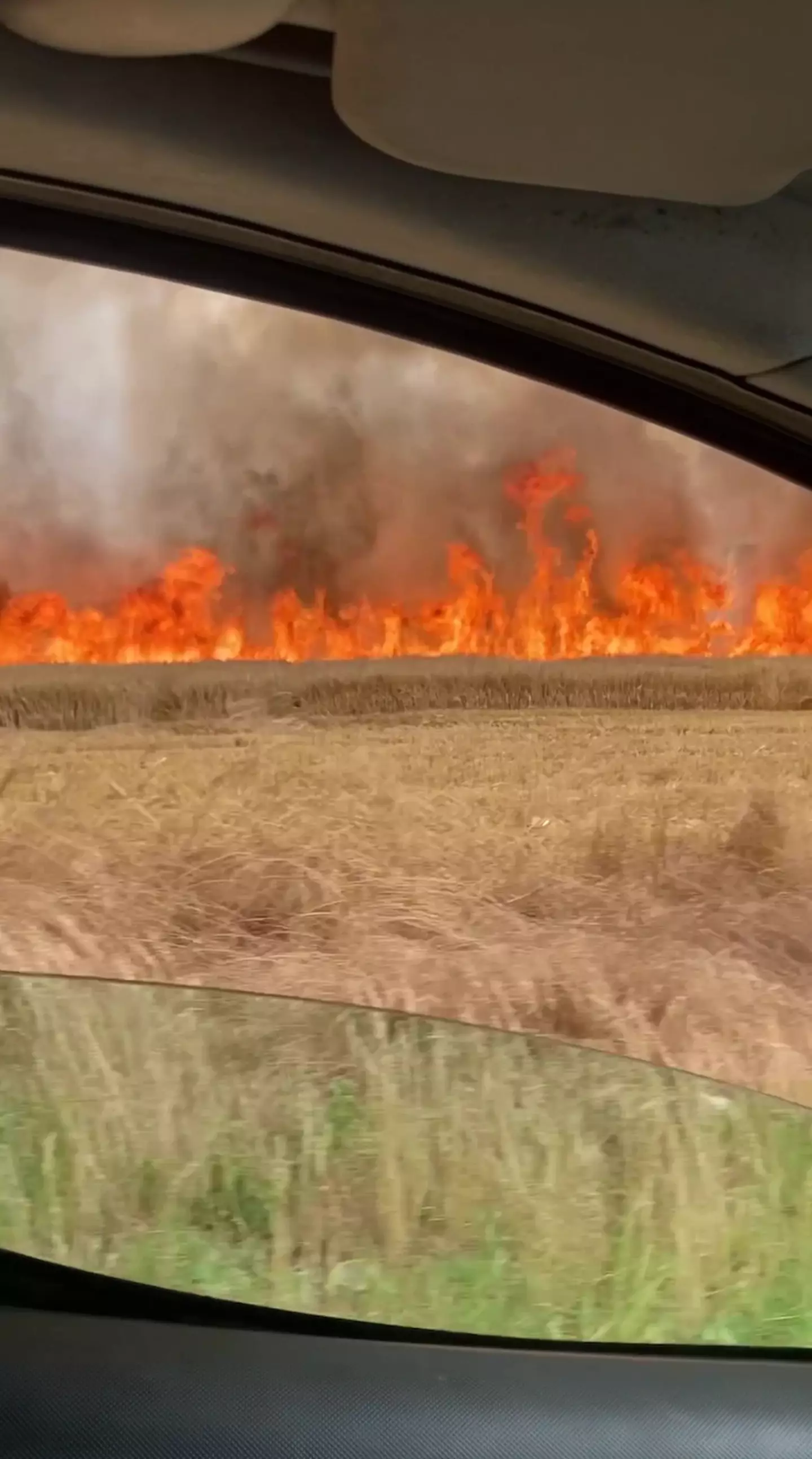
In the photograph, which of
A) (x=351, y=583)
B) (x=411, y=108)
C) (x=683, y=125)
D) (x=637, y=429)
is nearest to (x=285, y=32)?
(x=411, y=108)

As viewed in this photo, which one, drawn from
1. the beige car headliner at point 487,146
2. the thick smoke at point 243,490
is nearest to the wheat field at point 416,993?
the beige car headliner at point 487,146

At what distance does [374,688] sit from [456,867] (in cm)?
23

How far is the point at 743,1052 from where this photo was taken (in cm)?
66

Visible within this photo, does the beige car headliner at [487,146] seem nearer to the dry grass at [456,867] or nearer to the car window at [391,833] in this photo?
the car window at [391,833]

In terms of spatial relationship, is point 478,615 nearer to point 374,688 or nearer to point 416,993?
point 374,688

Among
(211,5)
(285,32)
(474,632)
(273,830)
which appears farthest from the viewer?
(474,632)

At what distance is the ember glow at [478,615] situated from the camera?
1.42 meters

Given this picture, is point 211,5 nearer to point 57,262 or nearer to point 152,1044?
point 57,262

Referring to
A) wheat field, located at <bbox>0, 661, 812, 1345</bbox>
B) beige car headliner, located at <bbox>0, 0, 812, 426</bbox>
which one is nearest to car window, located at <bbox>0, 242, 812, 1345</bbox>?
wheat field, located at <bbox>0, 661, 812, 1345</bbox>

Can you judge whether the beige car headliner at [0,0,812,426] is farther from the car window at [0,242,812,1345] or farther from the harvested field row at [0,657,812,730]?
the harvested field row at [0,657,812,730]

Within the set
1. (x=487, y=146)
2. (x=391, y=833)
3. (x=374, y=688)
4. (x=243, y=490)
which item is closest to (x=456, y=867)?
(x=391, y=833)

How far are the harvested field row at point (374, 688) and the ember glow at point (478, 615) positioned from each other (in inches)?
12.2

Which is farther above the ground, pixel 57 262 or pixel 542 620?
pixel 57 262

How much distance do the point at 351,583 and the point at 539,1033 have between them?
877 millimetres
